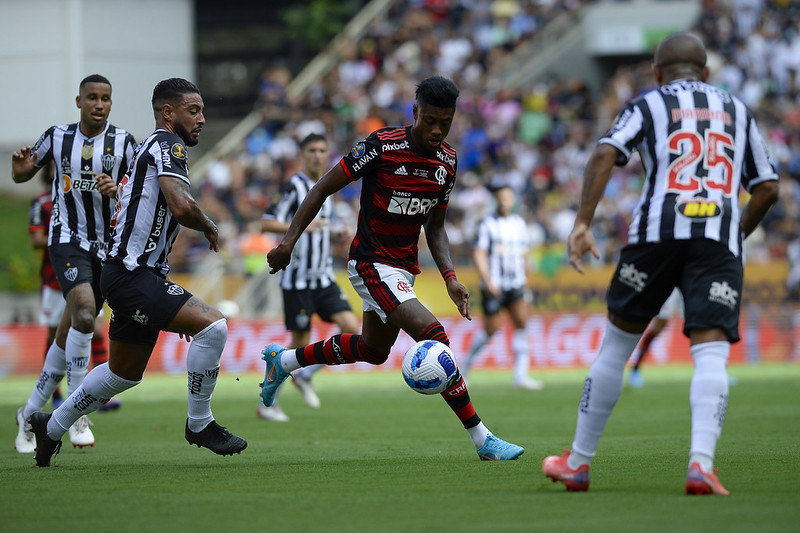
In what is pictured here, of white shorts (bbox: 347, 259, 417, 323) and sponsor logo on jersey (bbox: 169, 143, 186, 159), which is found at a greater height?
sponsor logo on jersey (bbox: 169, 143, 186, 159)

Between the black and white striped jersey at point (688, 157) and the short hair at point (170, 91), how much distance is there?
2997mm

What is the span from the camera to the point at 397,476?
697 cm

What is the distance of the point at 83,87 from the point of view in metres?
9.09

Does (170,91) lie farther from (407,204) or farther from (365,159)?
(407,204)

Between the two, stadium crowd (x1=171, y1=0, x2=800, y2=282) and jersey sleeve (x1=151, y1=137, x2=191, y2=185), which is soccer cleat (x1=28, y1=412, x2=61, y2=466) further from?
stadium crowd (x1=171, y1=0, x2=800, y2=282)

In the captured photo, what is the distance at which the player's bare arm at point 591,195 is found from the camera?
586 centimetres

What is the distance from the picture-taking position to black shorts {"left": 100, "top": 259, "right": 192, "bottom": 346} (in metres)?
7.30

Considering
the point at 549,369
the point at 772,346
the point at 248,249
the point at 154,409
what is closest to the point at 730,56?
the point at 772,346

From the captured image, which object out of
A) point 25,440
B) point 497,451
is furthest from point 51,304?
point 497,451

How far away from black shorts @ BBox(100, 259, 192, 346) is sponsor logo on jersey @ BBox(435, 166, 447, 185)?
6.07 feet

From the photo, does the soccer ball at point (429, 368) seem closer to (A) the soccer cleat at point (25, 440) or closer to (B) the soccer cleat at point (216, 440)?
(B) the soccer cleat at point (216, 440)

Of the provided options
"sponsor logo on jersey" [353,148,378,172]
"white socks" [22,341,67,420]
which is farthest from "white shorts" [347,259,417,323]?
"white socks" [22,341,67,420]

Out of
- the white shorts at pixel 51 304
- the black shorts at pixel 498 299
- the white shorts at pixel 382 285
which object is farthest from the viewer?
the black shorts at pixel 498 299

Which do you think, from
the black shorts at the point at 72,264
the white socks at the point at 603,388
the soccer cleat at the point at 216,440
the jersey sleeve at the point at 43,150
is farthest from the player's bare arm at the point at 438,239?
the jersey sleeve at the point at 43,150
